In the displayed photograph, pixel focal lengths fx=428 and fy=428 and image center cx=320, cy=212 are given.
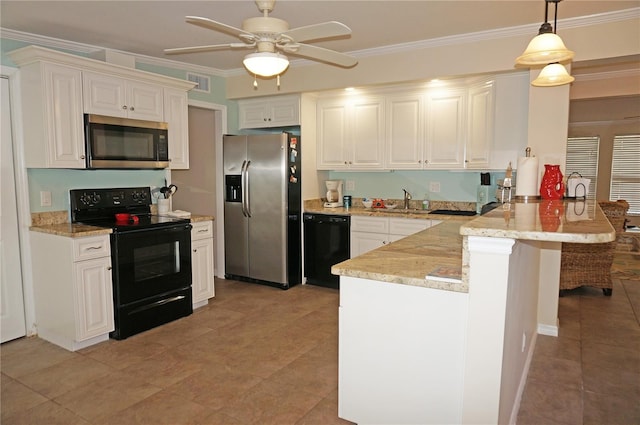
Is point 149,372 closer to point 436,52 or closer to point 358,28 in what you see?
A: point 358,28

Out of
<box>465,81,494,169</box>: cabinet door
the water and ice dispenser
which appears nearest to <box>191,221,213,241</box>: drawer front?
the water and ice dispenser

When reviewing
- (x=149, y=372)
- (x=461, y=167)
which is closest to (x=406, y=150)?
(x=461, y=167)

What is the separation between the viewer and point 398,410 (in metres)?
2.07

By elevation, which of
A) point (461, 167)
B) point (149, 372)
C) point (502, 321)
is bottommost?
point (149, 372)

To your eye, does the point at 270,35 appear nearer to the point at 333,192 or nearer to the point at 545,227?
the point at 545,227

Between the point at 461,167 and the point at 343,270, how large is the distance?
107 inches

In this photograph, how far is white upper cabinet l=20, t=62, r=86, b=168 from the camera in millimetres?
3250

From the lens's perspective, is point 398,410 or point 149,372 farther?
point 149,372

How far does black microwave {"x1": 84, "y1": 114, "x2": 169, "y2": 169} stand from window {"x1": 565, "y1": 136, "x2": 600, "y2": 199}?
6.62m

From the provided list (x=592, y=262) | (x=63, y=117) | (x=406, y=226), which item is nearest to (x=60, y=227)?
(x=63, y=117)

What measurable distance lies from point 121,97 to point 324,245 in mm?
2561

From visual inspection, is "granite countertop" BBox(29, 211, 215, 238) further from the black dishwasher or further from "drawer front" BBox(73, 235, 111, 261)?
the black dishwasher

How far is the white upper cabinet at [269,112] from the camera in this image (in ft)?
16.2

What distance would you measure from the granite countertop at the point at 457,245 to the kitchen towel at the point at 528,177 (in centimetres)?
84
